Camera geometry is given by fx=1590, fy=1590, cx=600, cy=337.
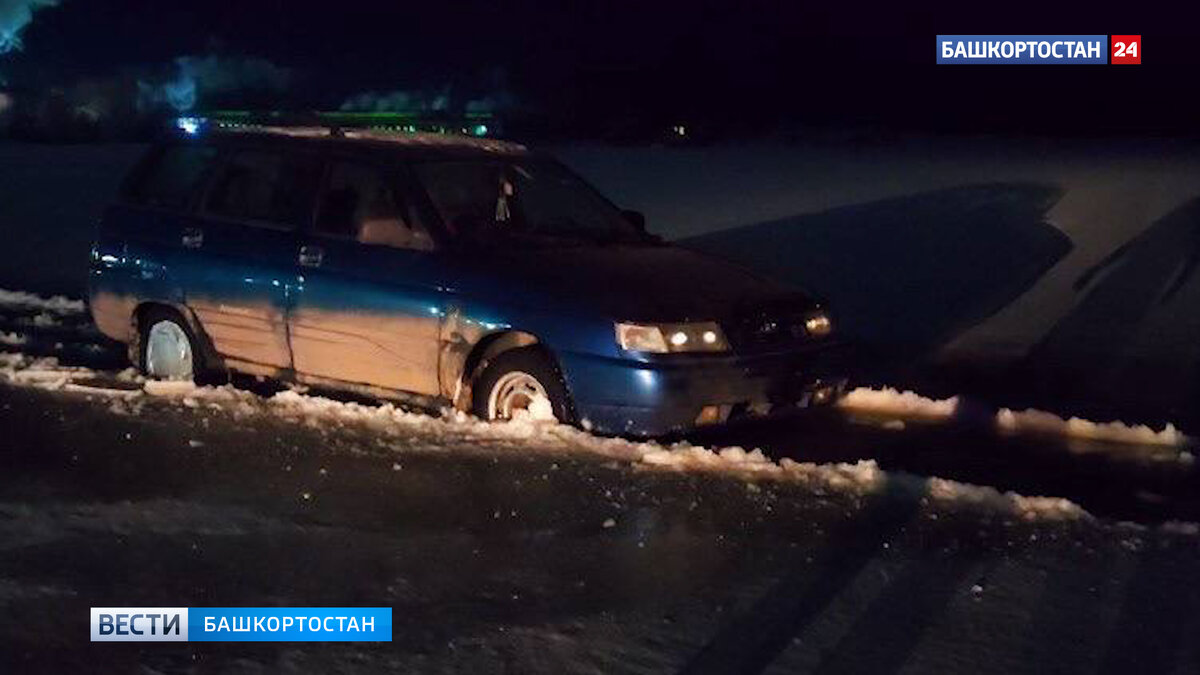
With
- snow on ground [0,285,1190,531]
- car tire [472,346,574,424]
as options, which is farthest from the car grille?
car tire [472,346,574,424]

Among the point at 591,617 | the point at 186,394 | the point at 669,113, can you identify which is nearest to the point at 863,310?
the point at 186,394

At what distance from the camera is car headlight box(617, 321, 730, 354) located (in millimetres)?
7586

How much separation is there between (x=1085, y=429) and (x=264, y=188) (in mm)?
4775

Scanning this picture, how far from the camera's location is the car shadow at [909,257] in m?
12.7

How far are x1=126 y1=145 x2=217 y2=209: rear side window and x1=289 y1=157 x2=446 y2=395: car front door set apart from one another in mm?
1072

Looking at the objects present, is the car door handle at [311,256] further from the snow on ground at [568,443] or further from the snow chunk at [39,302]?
the snow chunk at [39,302]

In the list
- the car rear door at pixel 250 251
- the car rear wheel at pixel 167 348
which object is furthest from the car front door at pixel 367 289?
the car rear wheel at pixel 167 348

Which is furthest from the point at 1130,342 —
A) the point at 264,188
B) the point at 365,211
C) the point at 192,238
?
the point at 192,238

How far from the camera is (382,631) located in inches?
204

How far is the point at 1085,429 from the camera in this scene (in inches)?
343

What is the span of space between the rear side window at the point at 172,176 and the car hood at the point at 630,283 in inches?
86.1

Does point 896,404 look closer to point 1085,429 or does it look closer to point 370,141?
point 1085,429

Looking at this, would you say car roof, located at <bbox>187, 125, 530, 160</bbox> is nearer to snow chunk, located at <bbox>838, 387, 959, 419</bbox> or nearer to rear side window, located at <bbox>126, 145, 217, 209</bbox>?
rear side window, located at <bbox>126, 145, 217, 209</bbox>

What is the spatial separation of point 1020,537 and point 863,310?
710cm
